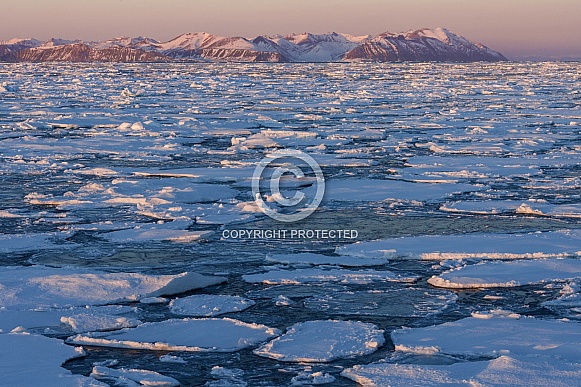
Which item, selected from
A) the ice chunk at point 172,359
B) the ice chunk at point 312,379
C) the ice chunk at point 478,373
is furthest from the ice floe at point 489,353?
the ice chunk at point 172,359

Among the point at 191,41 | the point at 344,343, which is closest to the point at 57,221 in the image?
the point at 344,343

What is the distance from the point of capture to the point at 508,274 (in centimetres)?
588

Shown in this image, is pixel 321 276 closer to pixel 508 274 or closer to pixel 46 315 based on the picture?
pixel 508 274

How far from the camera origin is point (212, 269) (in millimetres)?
6172

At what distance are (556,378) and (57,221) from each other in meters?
5.20

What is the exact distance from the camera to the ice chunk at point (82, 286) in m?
5.28

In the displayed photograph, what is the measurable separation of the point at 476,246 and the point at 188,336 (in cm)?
294

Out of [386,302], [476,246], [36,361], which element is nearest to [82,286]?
[36,361]

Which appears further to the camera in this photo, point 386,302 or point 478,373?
point 386,302

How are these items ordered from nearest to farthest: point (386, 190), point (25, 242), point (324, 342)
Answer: point (324, 342), point (25, 242), point (386, 190)

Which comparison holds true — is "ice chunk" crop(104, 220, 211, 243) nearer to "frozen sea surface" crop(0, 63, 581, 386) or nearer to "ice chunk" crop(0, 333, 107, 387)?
"frozen sea surface" crop(0, 63, 581, 386)

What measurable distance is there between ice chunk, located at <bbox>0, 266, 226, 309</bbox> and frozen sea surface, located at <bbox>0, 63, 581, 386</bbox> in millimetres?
16

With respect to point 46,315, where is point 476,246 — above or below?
above

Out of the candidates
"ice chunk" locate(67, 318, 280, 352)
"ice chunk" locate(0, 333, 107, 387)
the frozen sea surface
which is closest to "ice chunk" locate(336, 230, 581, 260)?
the frozen sea surface
